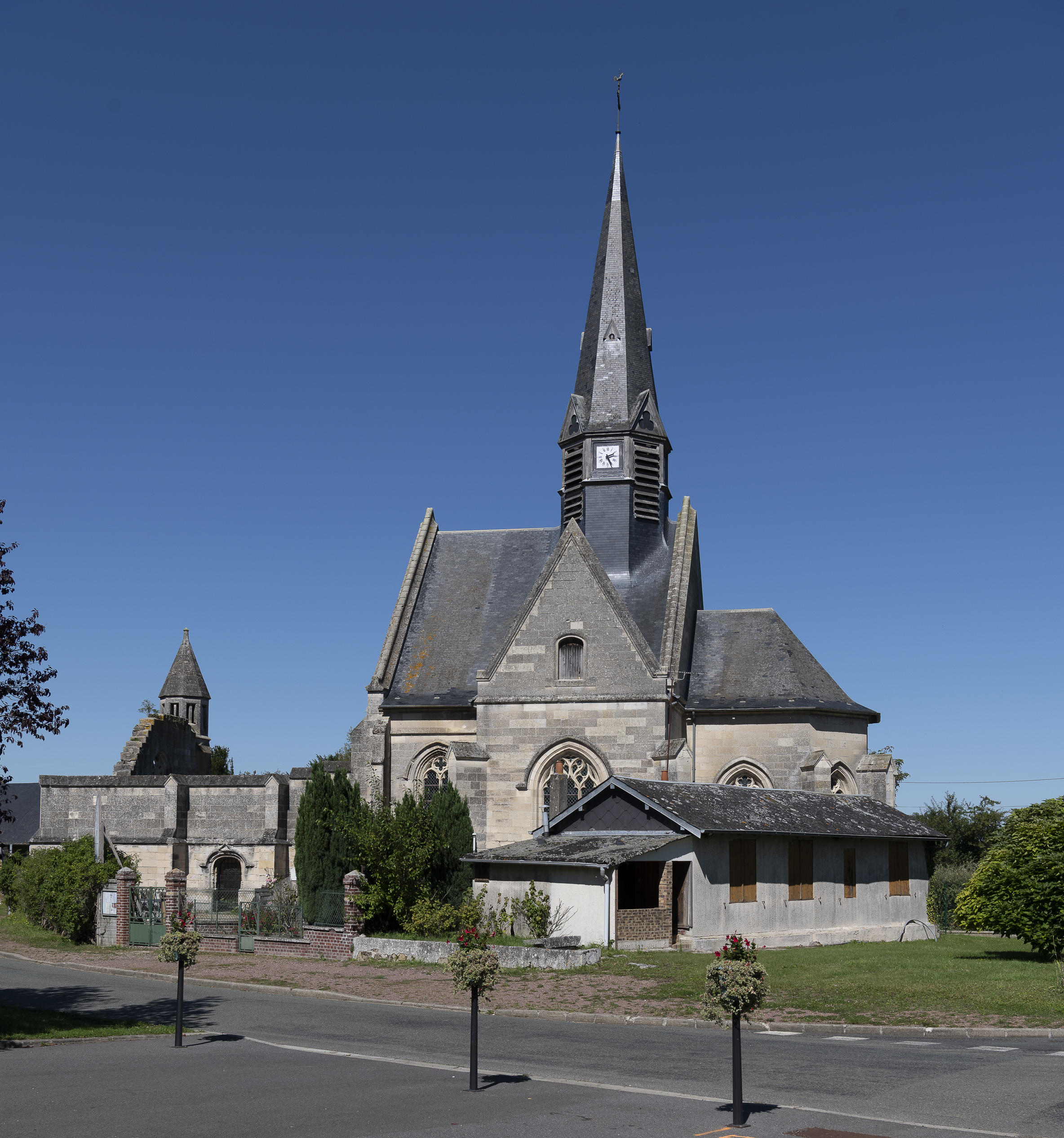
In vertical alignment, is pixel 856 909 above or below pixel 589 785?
below

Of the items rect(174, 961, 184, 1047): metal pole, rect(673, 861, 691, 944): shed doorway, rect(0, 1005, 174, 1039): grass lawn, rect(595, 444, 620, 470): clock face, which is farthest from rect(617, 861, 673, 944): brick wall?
rect(595, 444, 620, 470): clock face

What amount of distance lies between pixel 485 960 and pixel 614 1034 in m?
3.94

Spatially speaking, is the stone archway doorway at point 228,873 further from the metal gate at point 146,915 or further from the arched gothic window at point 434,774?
the metal gate at point 146,915

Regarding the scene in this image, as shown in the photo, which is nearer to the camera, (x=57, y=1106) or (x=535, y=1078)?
(x=57, y=1106)

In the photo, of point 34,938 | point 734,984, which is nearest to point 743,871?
point 734,984

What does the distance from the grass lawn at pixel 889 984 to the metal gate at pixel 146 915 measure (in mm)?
11212

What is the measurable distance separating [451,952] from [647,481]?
17323 mm

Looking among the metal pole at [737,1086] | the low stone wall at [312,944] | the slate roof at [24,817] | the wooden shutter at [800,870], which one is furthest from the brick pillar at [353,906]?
the slate roof at [24,817]

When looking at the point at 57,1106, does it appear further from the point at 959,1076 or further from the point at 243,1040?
the point at 959,1076

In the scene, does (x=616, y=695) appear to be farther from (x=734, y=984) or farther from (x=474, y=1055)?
(x=734, y=984)

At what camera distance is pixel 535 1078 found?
11320 mm

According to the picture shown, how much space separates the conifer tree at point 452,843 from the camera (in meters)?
27.0

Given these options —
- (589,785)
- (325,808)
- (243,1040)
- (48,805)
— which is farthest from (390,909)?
(48,805)

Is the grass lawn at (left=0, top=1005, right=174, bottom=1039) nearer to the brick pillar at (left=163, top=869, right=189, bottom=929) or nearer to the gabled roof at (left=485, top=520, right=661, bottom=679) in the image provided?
the brick pillar at (left=163, top=869, right=189, bottom=929)
